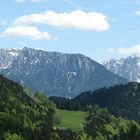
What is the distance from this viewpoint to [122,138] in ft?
266

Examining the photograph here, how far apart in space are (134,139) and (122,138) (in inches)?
154

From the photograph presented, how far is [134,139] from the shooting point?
254 feet
